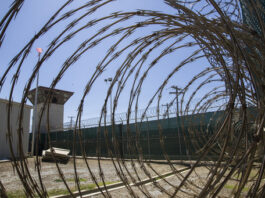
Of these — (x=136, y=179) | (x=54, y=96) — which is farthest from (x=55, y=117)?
(x=136, y=179)

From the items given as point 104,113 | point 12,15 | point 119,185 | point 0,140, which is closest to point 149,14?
point 12,15

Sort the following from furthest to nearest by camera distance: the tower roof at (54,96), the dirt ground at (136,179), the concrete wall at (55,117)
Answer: the concrete wall at (55,117) → the tower roof at (54,96) → the dirt ground at (136,179)

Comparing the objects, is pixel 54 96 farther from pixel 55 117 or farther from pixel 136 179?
pixel 136 179

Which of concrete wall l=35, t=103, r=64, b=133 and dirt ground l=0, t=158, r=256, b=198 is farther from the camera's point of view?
concrete wall l=35, t=103, r=64, b=133

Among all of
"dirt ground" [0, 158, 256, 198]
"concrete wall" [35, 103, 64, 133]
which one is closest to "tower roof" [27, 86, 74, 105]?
"concrete wall" [35, 103, 64, 133]

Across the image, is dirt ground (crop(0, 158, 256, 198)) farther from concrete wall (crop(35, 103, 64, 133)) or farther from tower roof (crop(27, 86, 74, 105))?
tower roof (crop(27, 86, 74, 105))

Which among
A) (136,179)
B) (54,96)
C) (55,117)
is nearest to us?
(136,179)

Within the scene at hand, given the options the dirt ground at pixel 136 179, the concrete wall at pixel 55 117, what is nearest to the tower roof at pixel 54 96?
the concrete wall at pixel 55 117

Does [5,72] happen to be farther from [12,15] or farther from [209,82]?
[209,82]

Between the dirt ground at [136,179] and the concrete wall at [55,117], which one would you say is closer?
the dirt ground at [136,179]

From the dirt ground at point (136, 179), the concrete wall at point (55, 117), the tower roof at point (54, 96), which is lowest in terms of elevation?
the dirt ground at point (136, 179)

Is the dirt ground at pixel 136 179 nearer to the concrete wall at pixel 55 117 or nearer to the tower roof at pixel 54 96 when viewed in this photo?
the concrete wall at pixel 55 117

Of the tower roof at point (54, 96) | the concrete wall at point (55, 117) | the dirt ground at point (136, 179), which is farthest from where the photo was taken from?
the concrete wall at point (55, 117)

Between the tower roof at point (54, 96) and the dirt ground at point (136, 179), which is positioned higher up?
the tower roof at point (54, 96)
